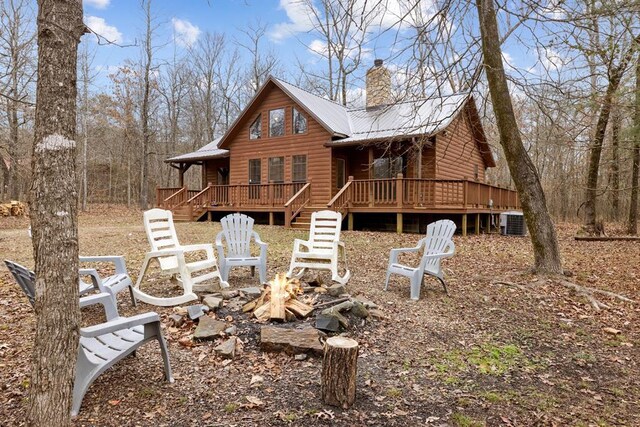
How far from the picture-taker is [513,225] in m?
13.8

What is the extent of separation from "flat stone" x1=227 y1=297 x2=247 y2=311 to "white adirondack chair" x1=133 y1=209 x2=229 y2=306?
1.40 feet

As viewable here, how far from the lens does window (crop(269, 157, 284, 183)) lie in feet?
50.3

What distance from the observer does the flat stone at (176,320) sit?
3887 millimetres

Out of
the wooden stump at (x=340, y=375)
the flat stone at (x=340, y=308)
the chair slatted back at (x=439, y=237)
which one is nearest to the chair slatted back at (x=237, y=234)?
the flat stone at (x=340, y=308)

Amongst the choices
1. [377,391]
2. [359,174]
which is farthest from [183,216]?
[377,391]

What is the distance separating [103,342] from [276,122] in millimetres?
13478

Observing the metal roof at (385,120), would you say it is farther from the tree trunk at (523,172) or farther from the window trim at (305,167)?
the tree trunk at (523,172)

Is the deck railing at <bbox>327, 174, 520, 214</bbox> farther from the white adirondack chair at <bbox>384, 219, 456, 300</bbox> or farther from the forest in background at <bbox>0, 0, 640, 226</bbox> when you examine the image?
the white adirondack chair at <bbox>384, 219, 456, 300</bbox>

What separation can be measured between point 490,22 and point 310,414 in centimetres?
651

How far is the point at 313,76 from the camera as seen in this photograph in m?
23.6

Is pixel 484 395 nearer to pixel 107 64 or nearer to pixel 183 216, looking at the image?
pixel 183 216

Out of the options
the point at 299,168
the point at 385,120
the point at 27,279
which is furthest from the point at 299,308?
the point at 385,120

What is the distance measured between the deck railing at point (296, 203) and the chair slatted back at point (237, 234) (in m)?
6.48

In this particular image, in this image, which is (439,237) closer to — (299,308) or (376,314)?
(376,314)
